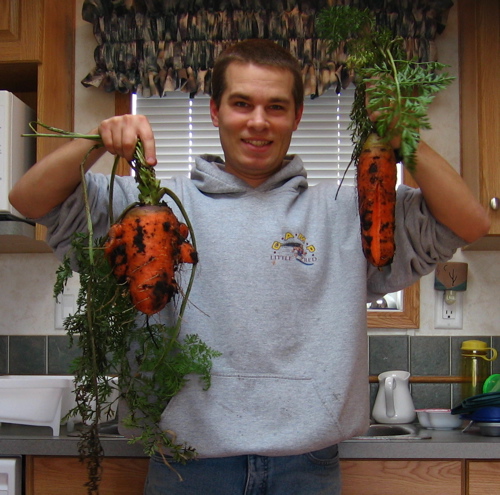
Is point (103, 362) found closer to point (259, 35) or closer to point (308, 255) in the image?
point (308, 255)

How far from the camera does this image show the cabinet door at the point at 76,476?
6.39ft

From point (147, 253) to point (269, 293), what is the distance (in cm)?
35

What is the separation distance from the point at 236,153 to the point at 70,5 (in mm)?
1495

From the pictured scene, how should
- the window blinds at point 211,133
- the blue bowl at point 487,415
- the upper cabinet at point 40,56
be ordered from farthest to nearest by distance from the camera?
the window blinds at point 211,133 < the upper cabinet at point 40,56 < the blue bowl at point 487,415

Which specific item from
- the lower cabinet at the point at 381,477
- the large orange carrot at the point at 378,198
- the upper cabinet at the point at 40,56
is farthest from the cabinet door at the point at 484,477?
the upper cabinet at the point at 40,56

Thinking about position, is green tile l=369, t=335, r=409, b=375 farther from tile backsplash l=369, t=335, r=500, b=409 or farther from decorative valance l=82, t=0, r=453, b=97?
decorative valance l=82, t=0, r=453, b=97

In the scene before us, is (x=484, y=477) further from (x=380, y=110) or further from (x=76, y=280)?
(x=76, y=280)

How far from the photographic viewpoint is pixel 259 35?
8.27 ft

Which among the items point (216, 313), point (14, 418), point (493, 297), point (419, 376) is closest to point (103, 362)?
point (216, 313)

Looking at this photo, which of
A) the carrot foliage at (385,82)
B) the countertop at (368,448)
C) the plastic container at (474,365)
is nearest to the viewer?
the carrot foliage at (385,82)

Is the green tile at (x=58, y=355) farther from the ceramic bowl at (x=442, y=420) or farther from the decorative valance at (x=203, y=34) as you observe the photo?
the ceramic bowl at (x=442, y=420)

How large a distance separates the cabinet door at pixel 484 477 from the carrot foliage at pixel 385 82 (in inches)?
43.3

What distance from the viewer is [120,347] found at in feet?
3.91

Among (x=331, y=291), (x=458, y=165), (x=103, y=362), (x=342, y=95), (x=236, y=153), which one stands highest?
(x=342, y=95)
